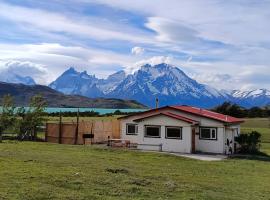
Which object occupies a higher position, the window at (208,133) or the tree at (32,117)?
the tree at (32,117)

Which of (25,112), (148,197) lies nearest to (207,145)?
(25,112)

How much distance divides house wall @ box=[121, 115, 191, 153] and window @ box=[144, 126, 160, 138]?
0.28 meters

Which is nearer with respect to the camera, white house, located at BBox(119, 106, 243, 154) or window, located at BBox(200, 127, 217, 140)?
white house, located at BBox(119, 106, 243, 154)

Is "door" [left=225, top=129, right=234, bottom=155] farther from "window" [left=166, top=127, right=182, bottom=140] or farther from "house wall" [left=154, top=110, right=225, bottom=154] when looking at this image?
"window" [left=166, top=127, right=182, bottom=140]

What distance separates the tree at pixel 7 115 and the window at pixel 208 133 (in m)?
16.8

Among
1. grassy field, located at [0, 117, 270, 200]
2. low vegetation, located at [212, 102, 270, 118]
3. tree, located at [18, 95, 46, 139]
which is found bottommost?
grassy field, located at [0, 117, 270, 200]

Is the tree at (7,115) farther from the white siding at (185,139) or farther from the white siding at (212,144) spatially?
the white siding at (212,144)

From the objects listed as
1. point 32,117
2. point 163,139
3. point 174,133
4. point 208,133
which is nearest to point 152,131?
point 163,139

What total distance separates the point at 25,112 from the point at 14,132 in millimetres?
2365

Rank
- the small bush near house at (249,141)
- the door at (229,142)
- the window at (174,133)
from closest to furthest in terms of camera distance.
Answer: the door at (229,142)
the window at (174,133)
the small bush near house at (249,141)

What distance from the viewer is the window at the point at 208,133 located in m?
39.2

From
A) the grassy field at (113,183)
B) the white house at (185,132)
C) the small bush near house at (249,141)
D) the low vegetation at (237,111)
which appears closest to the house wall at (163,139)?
the white house at (185,132)

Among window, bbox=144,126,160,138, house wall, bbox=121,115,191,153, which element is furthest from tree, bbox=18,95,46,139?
window, bbox=144,126,160,138

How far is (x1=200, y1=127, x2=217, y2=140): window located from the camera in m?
39.2
